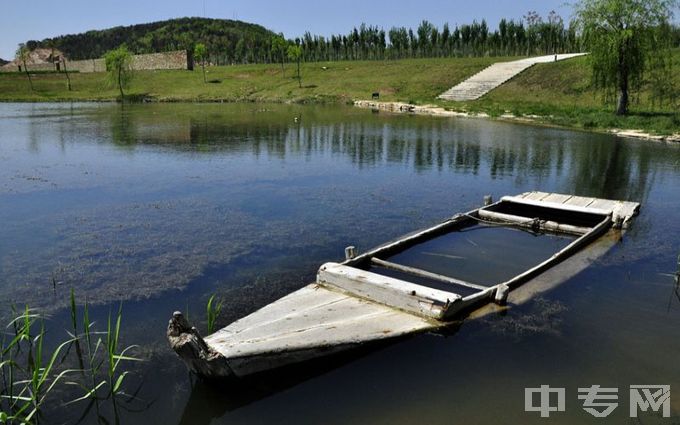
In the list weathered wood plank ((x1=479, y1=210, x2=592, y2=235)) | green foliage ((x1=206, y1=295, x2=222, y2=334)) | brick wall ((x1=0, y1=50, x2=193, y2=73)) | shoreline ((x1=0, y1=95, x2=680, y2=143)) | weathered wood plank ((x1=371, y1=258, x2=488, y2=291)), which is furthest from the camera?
brick wall ((x1=0, y1=50, x2=193, y2=73))

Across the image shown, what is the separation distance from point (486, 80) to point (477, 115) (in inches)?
591

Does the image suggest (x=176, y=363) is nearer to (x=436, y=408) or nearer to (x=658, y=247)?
(x=436, y=408)

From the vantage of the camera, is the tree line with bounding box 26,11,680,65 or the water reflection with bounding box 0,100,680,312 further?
the tree line with bounding box 26,11,680,65

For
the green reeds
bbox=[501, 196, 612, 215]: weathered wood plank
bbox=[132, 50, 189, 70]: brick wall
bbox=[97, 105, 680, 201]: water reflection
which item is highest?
bbox=[132, 50, 189, 70]: brick wall

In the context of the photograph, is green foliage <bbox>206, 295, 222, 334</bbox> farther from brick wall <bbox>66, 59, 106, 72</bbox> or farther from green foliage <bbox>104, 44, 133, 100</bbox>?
brick wall <bbox>66, 59, 106, 72</bbox>

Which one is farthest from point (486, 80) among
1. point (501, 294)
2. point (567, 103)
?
point (501, 294)

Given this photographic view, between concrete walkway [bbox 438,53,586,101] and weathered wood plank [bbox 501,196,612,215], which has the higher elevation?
concrete walkway [bbox 438,53,586,101]

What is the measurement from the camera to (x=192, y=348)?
552 cm

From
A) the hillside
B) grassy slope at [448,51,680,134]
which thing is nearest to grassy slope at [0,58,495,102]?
grassy slope at [448,51,680,134]

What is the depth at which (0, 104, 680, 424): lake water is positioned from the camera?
5953 millimetres

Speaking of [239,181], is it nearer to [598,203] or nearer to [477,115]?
[598,203]

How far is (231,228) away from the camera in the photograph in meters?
12.0

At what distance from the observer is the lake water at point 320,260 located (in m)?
5.95

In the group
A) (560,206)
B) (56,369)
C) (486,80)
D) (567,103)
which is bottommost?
(56,369)
